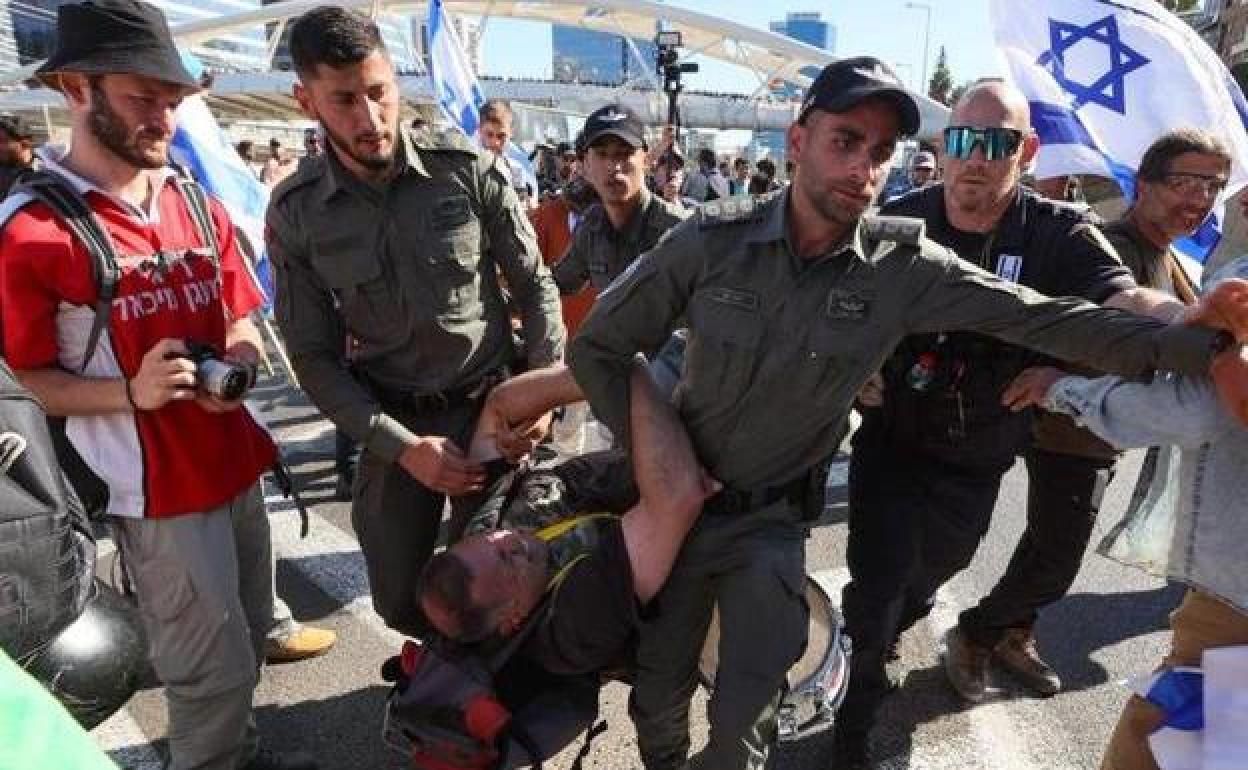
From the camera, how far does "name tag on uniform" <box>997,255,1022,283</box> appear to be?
259 centimetres

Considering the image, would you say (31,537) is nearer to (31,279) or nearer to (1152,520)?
(31,279)

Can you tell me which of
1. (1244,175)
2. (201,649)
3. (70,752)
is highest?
(1244,175)

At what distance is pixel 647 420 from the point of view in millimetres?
2150

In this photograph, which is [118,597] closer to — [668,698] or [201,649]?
[201,649]

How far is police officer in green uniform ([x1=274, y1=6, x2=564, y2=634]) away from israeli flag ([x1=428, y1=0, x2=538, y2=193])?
5.19 metres

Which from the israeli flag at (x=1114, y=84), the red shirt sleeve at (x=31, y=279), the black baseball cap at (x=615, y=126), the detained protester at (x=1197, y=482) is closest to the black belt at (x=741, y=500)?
the detained protester at (x=1197, y=482)

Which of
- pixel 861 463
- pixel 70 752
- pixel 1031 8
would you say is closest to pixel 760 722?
pixel 861 463

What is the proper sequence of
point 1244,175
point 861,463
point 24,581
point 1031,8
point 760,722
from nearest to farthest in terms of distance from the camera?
point 24,581 → point 760,722 → point 861,463 → point 1244,175 → point 1031,8

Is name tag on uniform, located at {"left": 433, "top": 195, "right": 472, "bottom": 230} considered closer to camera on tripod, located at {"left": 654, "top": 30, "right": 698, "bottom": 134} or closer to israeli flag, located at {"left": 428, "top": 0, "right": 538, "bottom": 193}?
israeli flag, located at {"left": 428, "top": 0, "right": 538, "bottom": 193}

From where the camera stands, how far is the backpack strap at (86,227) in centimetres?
203

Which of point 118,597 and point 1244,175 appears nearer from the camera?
point 118,597

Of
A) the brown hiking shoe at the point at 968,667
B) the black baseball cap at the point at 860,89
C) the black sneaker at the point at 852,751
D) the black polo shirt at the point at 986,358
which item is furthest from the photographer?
the brown hiking shoe at the point at 968,667

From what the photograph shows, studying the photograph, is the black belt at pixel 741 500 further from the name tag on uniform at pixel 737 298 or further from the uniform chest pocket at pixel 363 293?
the uniform chest pocket at pixel 363 293

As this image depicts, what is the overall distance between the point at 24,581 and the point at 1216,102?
14.1 feet
